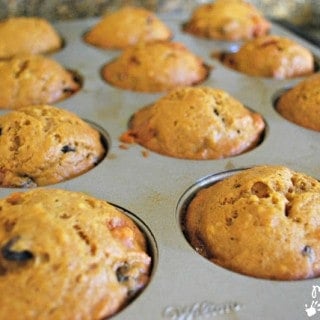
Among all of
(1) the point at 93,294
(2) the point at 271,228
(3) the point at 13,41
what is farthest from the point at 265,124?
(3) the point at 13,41

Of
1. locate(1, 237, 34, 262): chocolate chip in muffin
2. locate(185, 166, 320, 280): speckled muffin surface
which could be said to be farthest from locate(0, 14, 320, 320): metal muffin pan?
locate(1, 237, 34, 262): chocolate chip in muffin

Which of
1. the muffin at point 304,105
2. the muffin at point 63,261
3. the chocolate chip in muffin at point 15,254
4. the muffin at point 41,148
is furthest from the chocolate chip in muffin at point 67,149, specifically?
the muffin at point 304,105

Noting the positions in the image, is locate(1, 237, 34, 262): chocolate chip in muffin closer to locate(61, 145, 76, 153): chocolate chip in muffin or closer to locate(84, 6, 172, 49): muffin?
locate(61, 145, 76, 153): chocolate chip in muffin

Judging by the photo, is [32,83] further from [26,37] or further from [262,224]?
[262,224]

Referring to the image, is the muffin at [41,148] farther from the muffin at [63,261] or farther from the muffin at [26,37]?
the muffin at [26,37]

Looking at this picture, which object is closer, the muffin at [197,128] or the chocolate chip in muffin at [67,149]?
the chocolate chip in muffin at [67,149]
